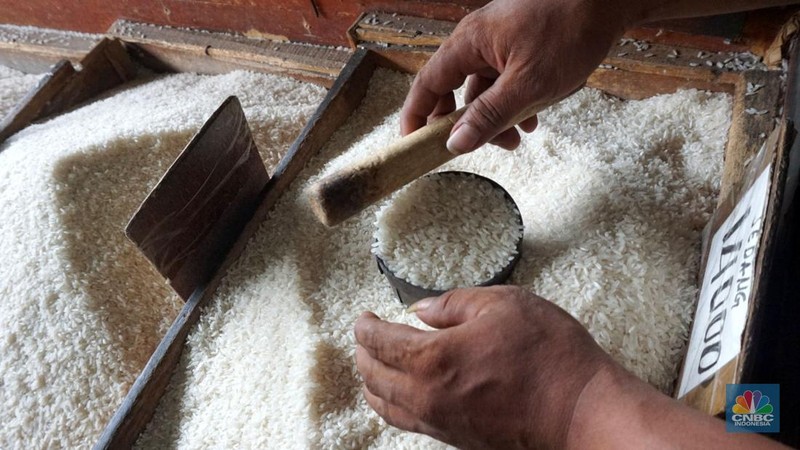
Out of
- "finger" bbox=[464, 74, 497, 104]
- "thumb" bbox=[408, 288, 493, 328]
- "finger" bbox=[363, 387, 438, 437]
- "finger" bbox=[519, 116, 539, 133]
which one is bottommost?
"finger" bbox=[363, 387, 438, 437]

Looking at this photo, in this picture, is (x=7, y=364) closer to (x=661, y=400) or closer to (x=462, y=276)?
(x=462, y=276)

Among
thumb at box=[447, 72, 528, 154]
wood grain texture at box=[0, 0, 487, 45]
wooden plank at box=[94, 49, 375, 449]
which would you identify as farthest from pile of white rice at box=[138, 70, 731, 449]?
wood grain texture at box=[0, 0, 487, 45]

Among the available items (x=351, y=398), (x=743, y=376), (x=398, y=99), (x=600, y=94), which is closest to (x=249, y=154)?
(x=398, y=99)

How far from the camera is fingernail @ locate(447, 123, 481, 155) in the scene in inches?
35.3

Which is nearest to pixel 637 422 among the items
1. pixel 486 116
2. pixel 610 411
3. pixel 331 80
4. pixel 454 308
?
pixel 610 411

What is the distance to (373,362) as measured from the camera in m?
0.78

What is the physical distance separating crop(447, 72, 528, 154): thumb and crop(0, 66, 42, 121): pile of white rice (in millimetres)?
1715

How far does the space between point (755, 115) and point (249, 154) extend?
993mm

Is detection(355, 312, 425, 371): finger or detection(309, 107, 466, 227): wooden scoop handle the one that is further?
detection(309, 107, 466, 227): wooden scoop handle

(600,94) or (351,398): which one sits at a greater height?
(600,94)

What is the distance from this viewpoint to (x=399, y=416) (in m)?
0.75

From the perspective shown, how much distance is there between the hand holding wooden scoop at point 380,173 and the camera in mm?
897

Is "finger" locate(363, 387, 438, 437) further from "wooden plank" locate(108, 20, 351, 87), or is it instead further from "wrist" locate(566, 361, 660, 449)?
"wooden plank" locate(108, 20, 351, 87)

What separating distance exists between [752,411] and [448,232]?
1.61 feet
